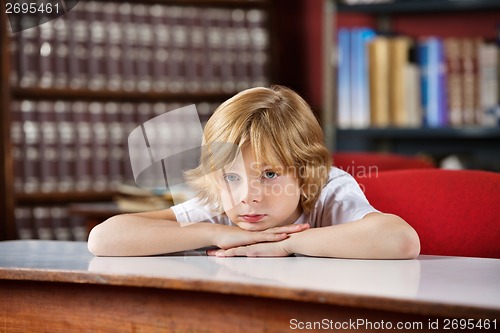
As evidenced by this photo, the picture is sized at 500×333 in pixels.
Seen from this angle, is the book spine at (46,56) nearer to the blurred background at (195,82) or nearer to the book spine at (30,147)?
the blurred background at (195,82)

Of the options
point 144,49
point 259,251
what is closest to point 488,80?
point 144,49

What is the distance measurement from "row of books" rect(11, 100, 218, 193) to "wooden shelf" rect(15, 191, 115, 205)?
0.09 feet

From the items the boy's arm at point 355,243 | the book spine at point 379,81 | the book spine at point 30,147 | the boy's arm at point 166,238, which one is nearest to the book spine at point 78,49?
the book spine at point 30,147

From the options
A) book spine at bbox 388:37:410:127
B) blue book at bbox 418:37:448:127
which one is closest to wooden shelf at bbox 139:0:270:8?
book spine at bbox 388:37:410:127

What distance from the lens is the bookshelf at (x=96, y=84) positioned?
358 centimetres

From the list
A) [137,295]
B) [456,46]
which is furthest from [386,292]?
[456,46]

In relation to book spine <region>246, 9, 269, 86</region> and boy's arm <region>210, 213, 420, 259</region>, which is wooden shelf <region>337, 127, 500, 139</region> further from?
boy's arm <region>210, 213, 420, 259</region>

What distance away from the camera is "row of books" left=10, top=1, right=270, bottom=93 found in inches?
142

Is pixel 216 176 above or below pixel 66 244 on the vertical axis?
above

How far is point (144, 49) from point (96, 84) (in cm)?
27

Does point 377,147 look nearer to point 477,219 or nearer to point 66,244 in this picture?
point 477,219

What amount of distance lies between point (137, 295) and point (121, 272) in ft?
0.12

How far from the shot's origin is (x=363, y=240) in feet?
4.30

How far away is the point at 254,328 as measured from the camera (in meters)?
1.03
